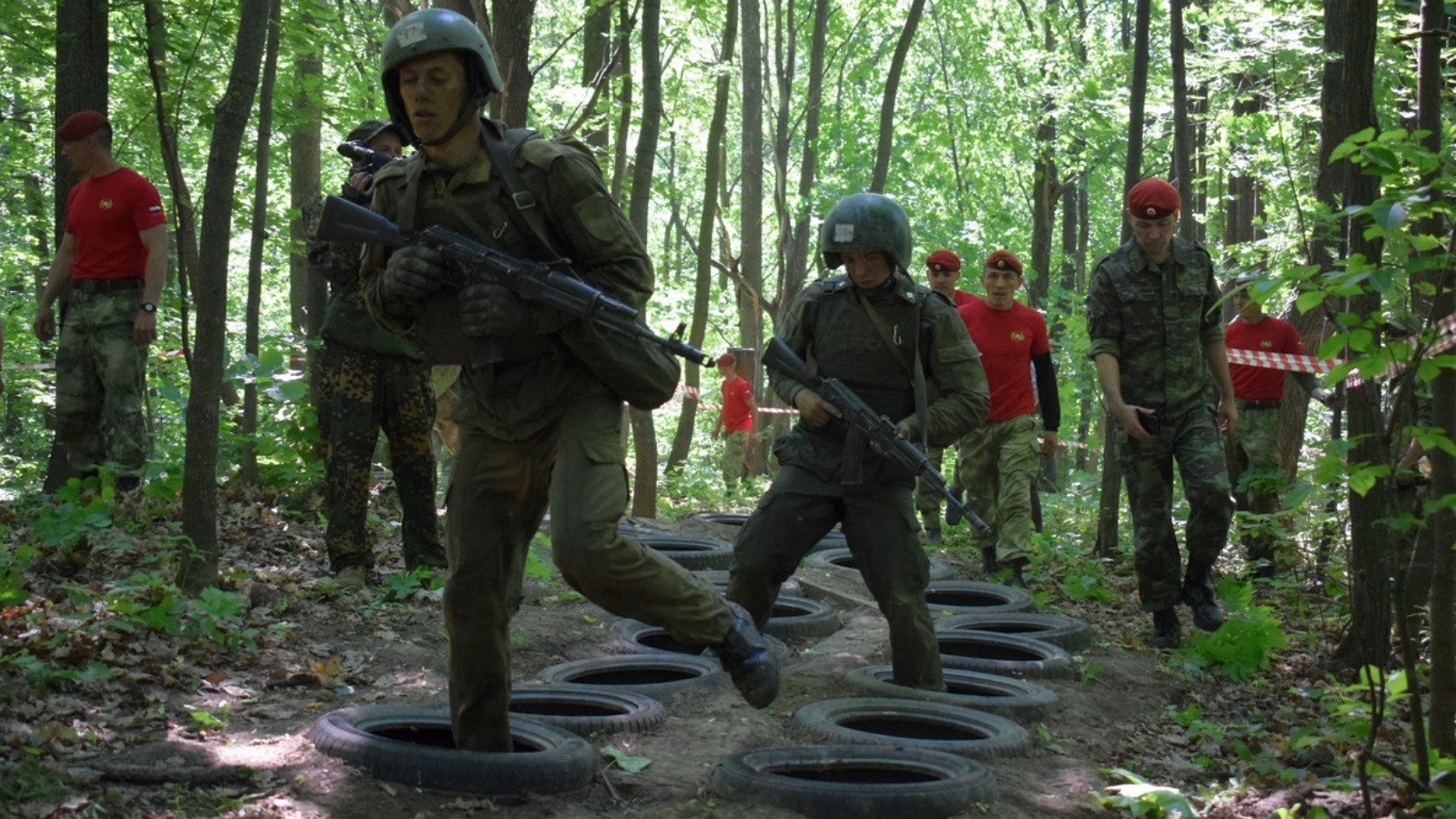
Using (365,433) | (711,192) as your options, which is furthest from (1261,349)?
(711,192)

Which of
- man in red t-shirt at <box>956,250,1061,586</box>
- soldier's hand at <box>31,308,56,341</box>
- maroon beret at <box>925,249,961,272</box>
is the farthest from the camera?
maroon beret at <box>925,249,961,272</box>

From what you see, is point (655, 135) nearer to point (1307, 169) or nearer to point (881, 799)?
point (1307, 169)

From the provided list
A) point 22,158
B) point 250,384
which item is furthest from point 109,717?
point 22,158

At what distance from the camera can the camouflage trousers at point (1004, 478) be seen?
10.2m

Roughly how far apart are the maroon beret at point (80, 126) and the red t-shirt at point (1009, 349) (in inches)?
248

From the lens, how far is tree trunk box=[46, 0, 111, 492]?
9.00 metres

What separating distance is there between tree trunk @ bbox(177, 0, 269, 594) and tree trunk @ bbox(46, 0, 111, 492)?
2.93m

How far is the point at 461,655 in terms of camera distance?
450cm

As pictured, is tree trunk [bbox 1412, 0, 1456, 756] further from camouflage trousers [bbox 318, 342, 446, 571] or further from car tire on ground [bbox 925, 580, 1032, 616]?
camouflage trousers [bbox 318, 342, 446, 571]

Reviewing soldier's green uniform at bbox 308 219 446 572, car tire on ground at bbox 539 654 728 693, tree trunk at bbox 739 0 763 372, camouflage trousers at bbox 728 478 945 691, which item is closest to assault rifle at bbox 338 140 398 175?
soldier's green uniform at bbox 308 219 446 572

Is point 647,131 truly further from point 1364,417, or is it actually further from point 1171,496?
point 1364,417

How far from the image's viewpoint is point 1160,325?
7.88m

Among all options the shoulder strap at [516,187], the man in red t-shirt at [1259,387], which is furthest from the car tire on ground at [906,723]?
the man in red t-shirt at [1259,387]

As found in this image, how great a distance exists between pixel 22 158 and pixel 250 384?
36.4 feet
